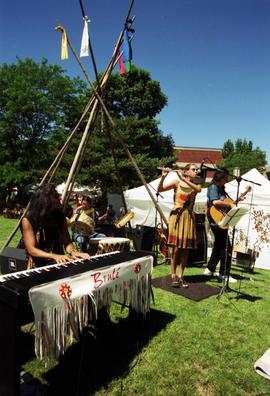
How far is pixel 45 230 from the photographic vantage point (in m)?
3.26

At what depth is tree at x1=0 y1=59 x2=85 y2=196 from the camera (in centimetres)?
1966

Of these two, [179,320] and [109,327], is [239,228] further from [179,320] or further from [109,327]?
[109,327]

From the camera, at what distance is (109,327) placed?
3379mm

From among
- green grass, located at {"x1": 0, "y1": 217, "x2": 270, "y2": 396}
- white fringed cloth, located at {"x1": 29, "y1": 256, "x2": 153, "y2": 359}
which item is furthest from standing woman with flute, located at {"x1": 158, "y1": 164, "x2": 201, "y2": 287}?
white fringed cloth, located at {"x1": 29, "y1": 256, "x2": 153, "y2": 359}

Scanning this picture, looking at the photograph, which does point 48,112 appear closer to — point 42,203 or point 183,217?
point 183,217

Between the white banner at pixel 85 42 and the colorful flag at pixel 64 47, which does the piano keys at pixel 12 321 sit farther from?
the colorful flag at pixel 64 47

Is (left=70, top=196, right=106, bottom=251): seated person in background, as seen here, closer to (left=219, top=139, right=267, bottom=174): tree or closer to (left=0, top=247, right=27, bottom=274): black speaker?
(left=0, top=247, right=27, bottom=274): black speaker

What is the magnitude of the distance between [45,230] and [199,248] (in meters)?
4.48

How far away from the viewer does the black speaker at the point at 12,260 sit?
12.6ft

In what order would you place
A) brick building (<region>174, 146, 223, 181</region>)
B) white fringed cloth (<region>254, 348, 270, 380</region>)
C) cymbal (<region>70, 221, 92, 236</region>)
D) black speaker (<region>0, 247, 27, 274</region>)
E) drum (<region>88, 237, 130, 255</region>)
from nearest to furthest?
1. white fringed cloth (<region>254, 348, 270, 380</region>)
2. black speaker (<region>0, 247, 27, 274</region>)
3. drum (<region>88, 237, 130, 255</region>)
4. cymbal (<region>70, 221, 92, 236</region>)
5. brick building (<region>174, 146, 223, 181</region>)

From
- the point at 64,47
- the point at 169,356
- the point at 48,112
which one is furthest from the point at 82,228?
the point at 48,112

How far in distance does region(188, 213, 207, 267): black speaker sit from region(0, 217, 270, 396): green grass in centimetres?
260

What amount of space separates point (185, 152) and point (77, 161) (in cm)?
4180

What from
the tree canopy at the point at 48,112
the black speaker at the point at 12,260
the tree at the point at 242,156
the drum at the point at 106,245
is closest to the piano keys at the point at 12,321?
the black speaker at the point at 12,260
